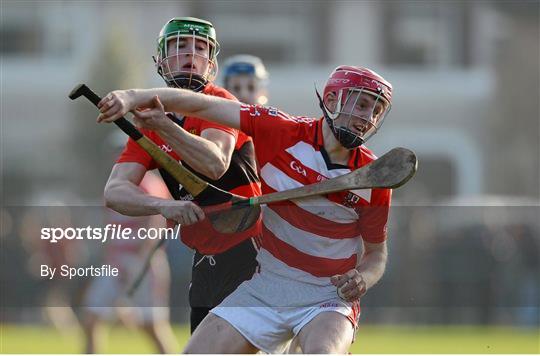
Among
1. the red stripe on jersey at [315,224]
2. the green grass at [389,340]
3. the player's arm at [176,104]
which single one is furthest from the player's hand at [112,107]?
the green grass at [389,340]

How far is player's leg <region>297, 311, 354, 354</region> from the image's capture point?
190 inches

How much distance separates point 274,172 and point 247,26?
25022 mm

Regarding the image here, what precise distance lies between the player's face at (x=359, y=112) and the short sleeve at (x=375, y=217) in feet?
0.98

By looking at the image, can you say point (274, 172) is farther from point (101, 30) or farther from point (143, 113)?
point (101, 30)

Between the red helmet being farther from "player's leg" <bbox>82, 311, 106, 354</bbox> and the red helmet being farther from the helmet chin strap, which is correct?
"player's leg" <bbox>82, 311, 106, 354</bbox>

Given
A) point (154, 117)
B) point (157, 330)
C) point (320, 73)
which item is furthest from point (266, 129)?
point (320, 73)

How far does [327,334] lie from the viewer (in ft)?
16.0

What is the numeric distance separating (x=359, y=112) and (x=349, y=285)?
2.40 feet

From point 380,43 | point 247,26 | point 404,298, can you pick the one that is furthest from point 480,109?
point 404,298

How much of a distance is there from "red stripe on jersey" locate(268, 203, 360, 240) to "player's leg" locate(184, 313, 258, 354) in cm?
55

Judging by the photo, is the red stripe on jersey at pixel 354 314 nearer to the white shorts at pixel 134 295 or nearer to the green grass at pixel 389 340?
the white shorts at pixel 134 295

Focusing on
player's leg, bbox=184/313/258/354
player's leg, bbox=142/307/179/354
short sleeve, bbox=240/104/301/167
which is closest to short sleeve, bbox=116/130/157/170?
short sleeve, bbox=240/104/301/167

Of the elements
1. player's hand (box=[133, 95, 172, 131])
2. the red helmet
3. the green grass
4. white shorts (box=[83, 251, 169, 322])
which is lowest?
the green grass

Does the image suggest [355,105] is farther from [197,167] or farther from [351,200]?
[197,167]
